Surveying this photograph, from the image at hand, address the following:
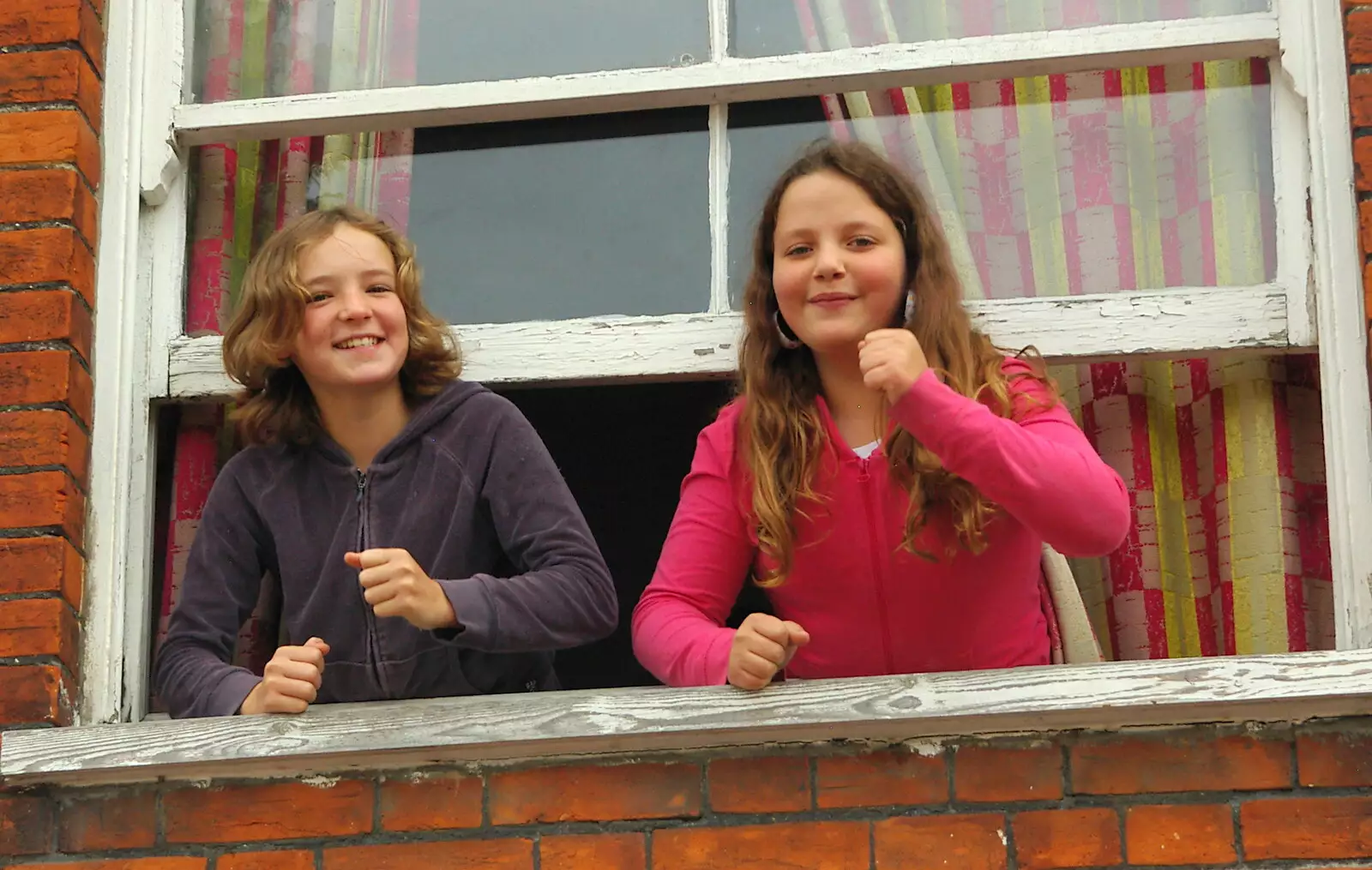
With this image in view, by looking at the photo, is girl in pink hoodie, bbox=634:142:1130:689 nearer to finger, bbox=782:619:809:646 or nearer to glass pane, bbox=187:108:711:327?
finger, bbox=782:619:809:646

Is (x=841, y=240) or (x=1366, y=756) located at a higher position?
(x=841, y=240)

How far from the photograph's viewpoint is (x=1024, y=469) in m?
2.62

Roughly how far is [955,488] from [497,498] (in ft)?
2.46

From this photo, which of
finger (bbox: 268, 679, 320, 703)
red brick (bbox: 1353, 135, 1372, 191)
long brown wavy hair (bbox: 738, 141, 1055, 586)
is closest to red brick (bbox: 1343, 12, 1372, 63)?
red brick (bbox: 1353, 135, 1372, 191)

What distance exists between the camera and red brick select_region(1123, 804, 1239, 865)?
2.73 meters

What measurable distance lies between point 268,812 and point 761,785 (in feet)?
2.51

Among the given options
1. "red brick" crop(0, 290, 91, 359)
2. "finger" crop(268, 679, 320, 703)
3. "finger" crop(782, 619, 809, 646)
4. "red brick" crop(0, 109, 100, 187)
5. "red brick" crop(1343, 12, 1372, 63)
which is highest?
"red brick" crop(1343, 12, 1372, 63)

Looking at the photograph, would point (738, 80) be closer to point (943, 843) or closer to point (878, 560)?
point (878, 560)

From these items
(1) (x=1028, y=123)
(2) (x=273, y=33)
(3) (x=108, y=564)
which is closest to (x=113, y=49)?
(2) (x=273, y=33)

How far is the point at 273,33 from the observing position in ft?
11.5

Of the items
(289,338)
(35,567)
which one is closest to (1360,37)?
(289,338)

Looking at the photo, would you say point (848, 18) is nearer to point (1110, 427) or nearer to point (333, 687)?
point (1110, 427)

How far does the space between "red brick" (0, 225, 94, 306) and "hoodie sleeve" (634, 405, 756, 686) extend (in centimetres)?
109

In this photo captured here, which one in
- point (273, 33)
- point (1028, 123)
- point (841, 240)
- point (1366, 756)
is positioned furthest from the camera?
point (273, 33)
